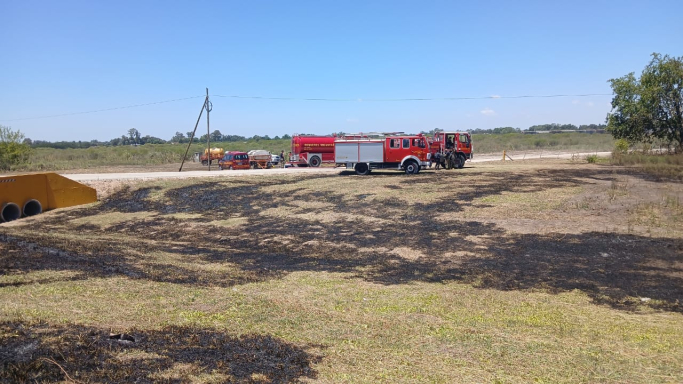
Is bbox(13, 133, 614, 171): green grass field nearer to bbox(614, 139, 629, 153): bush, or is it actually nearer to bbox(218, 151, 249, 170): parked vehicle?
bbox(218, 151, 249, 170): parked vehicle

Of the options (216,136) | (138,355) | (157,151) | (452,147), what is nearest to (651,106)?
(452,147)

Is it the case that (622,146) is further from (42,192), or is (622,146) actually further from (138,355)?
(138,355)

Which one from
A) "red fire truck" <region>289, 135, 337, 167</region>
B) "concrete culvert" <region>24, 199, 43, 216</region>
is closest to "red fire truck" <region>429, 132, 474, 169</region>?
"red fire truck" <region>289, 135, 337, 167</region>

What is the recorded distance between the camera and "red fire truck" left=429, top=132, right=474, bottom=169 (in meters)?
34.8

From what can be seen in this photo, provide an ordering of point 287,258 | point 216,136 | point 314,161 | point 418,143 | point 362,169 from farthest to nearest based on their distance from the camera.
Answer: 1. point 216,136
2. point 314,161
3. point 362,169
4. point 418,143
5. point 287,258

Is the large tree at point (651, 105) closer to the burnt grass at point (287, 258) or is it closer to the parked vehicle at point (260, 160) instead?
the burnt grass at point (287, 258)

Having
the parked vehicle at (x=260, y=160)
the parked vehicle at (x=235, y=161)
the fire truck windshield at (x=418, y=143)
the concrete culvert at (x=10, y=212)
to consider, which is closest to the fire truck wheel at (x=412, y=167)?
the fire truck windshield at (x=418, y=143)

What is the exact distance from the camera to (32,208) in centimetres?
2420

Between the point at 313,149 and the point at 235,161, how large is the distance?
805 cm

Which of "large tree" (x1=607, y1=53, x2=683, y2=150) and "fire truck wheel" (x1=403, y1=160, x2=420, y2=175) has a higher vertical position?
"large tree" (x1=607, y1=53, x2=683, y2=150)

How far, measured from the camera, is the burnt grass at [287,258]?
5789mm

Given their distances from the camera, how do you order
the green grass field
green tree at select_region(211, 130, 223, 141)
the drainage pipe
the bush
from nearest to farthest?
the drainage pipe < the bush < the green grass field < green tree at select_region(211, 130, 223, 141)

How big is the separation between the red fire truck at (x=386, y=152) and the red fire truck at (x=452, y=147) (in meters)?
3.25

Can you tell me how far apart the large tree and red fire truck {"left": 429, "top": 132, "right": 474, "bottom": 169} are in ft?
39.4
